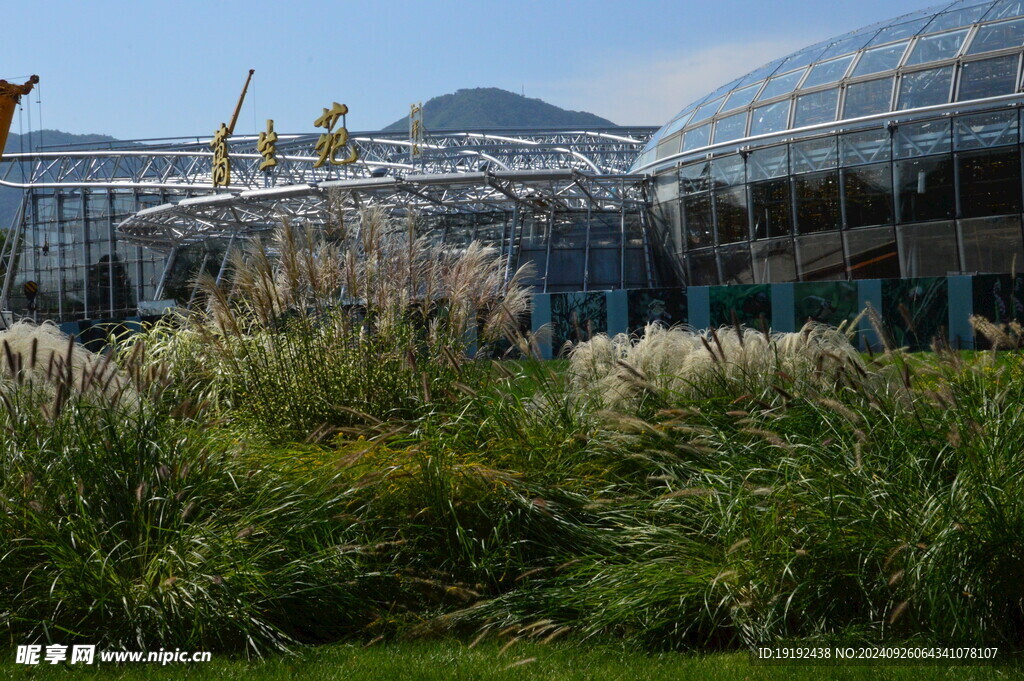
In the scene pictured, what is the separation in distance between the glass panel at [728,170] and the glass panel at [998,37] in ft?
20.0

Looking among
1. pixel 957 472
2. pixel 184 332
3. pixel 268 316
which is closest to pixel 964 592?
pixel 957 472

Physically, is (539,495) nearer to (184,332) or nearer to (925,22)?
(184,332)

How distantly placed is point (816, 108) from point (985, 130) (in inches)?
164

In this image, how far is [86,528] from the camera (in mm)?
4699

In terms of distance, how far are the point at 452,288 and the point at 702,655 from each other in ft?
11.9

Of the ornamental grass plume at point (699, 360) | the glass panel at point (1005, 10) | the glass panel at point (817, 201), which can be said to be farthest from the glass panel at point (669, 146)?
the ornamental grass plume at point (699, 360)

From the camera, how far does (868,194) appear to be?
2314 centimetres

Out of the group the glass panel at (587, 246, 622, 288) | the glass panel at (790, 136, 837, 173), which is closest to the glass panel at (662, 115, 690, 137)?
the glass panel at (587, 246, 622, 288)

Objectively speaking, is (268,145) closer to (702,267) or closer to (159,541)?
(702,267)

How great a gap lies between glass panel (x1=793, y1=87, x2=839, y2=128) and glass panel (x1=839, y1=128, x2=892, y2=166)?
76 centimetres

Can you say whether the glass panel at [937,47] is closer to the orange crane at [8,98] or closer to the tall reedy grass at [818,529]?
the orange crane at [8,98]

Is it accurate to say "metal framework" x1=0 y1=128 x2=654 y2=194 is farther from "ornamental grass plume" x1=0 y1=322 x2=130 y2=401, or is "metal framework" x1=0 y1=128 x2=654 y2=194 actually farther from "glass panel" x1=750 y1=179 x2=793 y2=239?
"ornamental grass plume" x1=0 y1=322 x2=130 y2=401

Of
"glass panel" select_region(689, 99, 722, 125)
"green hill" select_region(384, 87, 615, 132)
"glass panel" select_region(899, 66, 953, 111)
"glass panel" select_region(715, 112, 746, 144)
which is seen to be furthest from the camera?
"green hill" select_region(384, 87, 615, 132)

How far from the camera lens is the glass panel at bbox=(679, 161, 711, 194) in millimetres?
26531
